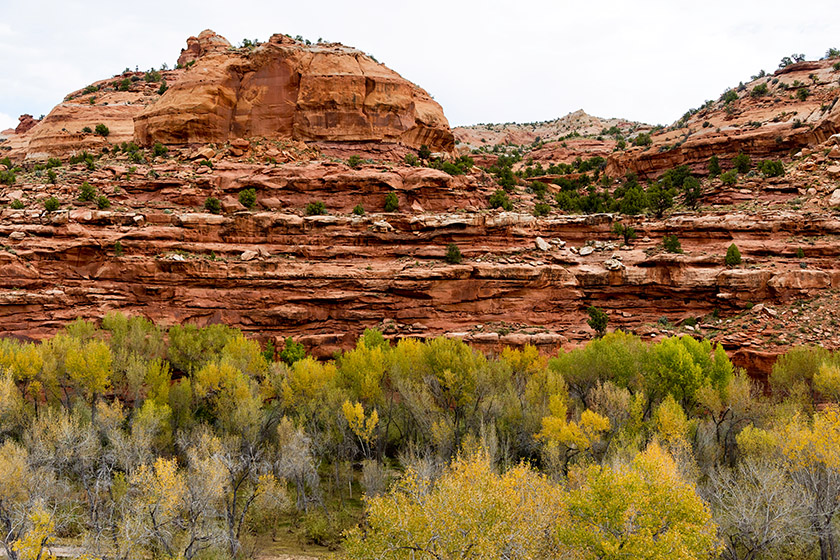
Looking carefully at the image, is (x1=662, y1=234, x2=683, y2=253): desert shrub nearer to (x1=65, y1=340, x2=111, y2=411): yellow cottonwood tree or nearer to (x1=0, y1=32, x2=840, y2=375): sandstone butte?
(x1=0, y1=32, x2=840, y2=375): sandstone butte

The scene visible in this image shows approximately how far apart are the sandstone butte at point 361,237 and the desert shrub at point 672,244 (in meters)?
1.00

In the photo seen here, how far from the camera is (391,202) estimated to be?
3709cm

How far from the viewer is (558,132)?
97812mm

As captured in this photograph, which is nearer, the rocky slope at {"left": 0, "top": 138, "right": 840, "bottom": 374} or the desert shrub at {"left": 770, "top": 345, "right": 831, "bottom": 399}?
the desert shrub at {"left": 770, "top": 345, "right": 831, "bottom": 399}

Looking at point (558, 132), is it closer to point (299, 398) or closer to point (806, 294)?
point (806, 294)

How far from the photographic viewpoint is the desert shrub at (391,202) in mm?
37125

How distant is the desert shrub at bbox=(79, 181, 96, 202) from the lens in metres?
34.0

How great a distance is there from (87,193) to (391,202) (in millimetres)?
22875

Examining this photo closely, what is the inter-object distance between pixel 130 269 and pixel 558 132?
292 feet

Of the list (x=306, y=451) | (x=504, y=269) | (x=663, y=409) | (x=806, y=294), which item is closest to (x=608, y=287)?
(x=504, y=269)

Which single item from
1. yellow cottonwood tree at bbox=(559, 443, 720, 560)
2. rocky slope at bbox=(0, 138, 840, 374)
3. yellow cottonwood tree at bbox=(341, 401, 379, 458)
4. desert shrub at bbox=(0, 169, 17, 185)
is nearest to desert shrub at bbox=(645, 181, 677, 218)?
rocky slope at bbox=(0, 138, 840, 374)

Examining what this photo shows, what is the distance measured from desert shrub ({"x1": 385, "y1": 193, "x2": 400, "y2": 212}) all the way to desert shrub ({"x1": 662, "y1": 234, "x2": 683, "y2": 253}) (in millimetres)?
21263

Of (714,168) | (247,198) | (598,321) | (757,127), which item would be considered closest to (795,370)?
(598,321)

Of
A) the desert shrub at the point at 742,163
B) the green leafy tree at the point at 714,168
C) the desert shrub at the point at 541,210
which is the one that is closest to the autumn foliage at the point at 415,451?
the desert shrub at the point at 541,210
